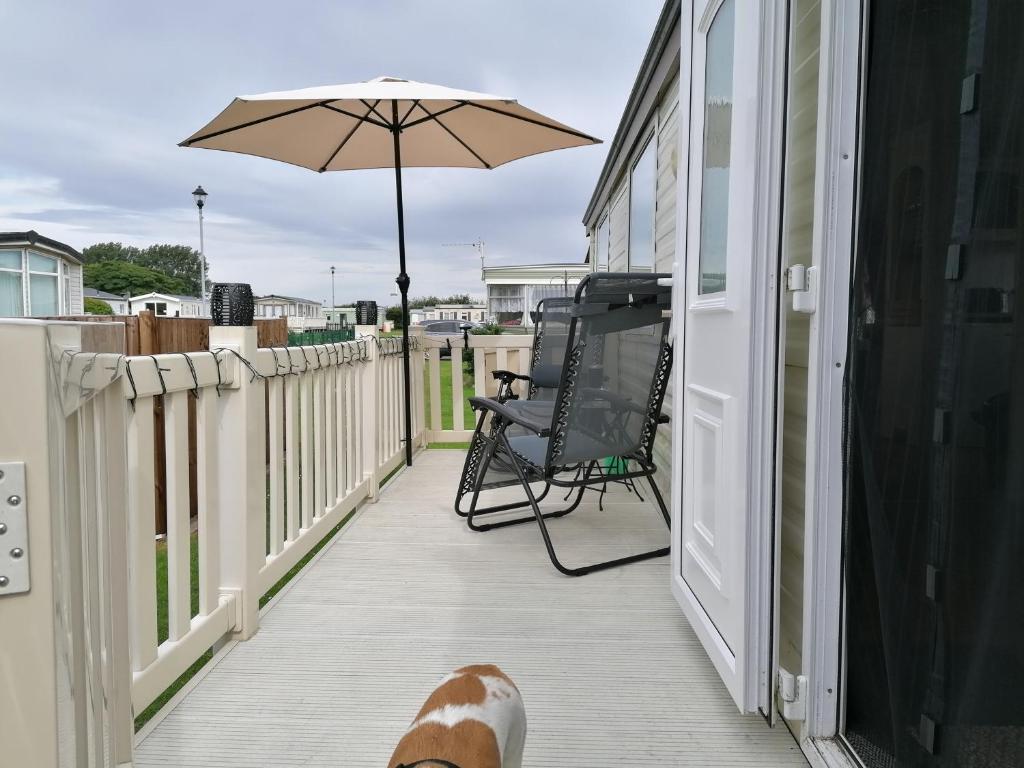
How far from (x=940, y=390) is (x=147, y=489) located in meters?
1.61

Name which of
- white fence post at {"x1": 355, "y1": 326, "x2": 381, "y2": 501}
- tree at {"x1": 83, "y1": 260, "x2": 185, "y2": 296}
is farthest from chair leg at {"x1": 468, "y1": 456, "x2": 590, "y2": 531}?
tree at {"x1": 83, "y1": 260, "x2": 185, "y2": 296}

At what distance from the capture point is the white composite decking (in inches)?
60.7

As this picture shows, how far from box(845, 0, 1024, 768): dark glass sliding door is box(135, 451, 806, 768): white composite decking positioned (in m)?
0.49

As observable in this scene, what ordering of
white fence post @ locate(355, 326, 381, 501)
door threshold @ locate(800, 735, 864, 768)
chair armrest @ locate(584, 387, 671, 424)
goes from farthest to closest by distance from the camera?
white fence post @ locate(355, 326, 381, 501)
chair armrest @ locate(584, 387, 671, 424)
door threshold @ locate(800, 735, 864, 768)

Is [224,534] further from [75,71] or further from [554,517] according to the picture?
[75,71]

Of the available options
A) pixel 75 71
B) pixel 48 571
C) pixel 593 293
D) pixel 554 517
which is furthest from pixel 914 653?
pixel 75 71

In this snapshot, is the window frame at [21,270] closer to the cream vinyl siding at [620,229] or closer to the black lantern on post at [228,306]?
the black lantern on post at [228,306]

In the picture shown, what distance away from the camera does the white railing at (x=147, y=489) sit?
532 mm

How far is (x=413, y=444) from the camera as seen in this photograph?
5.02 metres

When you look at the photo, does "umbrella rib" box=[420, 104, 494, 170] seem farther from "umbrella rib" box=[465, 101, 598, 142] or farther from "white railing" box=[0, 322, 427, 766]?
"white railing" box=[0, 322, 427, 766]

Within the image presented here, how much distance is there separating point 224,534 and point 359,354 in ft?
5.12

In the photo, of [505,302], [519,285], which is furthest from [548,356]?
[505,302]

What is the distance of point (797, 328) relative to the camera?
1.60m

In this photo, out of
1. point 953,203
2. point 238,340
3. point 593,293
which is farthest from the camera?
point 593,293
